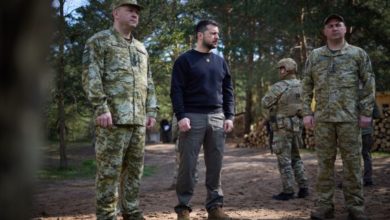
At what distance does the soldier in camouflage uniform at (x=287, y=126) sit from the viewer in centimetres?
632

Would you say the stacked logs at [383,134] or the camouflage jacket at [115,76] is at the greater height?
the camouflage jacket at [115,76]

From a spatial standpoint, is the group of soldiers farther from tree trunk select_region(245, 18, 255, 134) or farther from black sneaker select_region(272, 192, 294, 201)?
tree trunk select_region(245, 18, 255, 134)

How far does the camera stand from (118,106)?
4.00m

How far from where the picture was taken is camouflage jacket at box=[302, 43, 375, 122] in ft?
15.0

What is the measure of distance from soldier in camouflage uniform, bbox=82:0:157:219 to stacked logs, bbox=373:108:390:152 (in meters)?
13.2

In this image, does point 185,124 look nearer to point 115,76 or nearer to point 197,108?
point 197,108

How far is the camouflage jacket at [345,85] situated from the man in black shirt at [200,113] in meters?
1.08

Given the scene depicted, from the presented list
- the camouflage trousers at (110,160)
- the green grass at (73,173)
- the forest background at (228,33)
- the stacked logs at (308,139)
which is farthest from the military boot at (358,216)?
the stacked logs at (308,139)

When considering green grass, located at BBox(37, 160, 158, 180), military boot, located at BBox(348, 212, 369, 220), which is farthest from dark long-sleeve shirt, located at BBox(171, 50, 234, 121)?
green grass, located at BBox(37, 160, 158, 180)

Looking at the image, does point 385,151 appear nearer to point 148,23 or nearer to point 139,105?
point 148,23

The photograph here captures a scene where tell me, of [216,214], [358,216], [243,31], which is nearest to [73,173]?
[216,214]

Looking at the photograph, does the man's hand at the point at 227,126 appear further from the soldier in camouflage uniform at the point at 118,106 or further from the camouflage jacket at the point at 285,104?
the camouflage jacket at the point at 285,104

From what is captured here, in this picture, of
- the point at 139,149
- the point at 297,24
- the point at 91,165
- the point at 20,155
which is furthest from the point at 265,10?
the point at 20,155

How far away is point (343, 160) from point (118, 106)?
8.05ft
